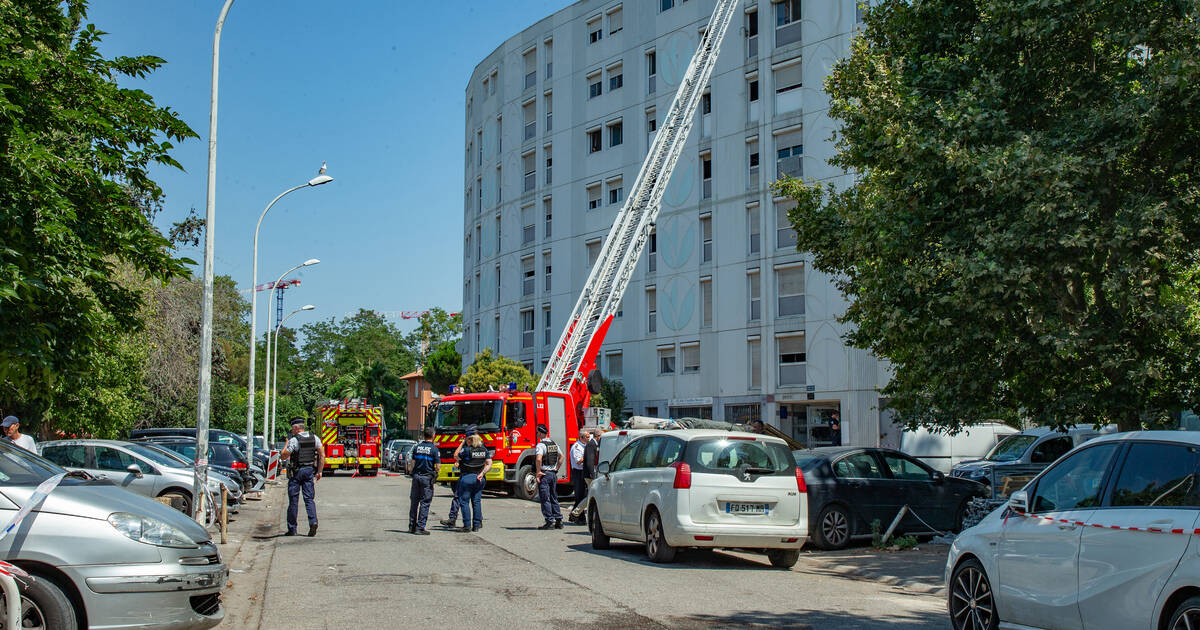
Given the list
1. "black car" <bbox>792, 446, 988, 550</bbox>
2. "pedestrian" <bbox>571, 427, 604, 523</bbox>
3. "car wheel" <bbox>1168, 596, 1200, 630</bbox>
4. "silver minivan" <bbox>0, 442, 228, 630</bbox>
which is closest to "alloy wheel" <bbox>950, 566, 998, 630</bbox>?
"car wheel" <bbox>1168, 596, 1200, 630</bbox>

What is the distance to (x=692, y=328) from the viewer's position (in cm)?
3991

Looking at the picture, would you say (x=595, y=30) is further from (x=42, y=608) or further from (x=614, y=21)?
(x=42, y=608)

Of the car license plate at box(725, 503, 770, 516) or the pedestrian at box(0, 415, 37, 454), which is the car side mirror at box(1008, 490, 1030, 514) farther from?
the pedestrian at box(0, 415, 37, 454)

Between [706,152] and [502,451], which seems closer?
[502,451]

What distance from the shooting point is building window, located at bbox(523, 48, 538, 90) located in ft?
161

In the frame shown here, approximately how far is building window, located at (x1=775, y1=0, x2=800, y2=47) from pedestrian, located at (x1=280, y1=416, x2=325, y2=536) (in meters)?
27.1

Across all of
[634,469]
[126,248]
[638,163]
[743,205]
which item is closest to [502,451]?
[634,469]

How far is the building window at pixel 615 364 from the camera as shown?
141 ft

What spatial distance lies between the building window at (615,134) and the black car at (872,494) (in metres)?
29.9

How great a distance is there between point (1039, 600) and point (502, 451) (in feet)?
61.4

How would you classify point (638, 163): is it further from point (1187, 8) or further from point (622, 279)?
point (1187, 8)

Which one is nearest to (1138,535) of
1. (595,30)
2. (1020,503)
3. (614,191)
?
(1020,503)

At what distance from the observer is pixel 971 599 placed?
751 cm

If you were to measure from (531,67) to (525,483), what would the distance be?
97.5ft
